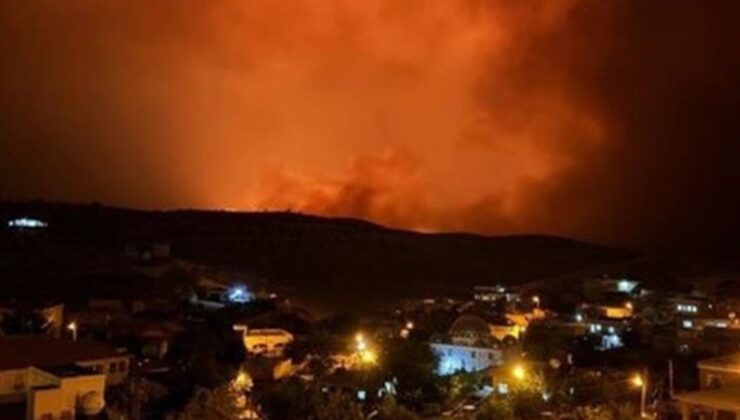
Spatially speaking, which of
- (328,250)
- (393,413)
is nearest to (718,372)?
(393,413)

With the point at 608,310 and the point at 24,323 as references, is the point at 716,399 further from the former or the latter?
the point at 608,310

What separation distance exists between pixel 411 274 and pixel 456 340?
1363 inches

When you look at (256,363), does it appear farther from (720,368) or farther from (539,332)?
(720,368)

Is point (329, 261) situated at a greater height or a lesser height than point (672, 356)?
greater

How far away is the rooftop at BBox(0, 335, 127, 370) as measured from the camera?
22.0m

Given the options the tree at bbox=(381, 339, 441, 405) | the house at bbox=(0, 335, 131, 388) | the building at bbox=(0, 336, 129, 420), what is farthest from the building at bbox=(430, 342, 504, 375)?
the building at bbox=(0, 336, 129, 420)

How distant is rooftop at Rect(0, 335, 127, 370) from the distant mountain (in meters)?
26.9

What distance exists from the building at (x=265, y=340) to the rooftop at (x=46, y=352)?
27.1ft

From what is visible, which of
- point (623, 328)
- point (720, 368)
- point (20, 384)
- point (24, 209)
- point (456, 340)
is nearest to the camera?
point (20, 384)

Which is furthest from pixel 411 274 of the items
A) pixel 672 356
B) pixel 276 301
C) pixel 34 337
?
pixel 34 337

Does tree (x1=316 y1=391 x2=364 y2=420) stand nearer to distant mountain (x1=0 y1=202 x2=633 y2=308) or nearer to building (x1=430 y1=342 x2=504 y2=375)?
building (x1=430 y1=342 x2=504 y2=375)

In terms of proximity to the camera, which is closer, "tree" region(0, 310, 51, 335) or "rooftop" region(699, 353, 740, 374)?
"rooftop" region(699, 353, 740, 374)

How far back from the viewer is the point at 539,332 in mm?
35500

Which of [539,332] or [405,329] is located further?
[405,329]
